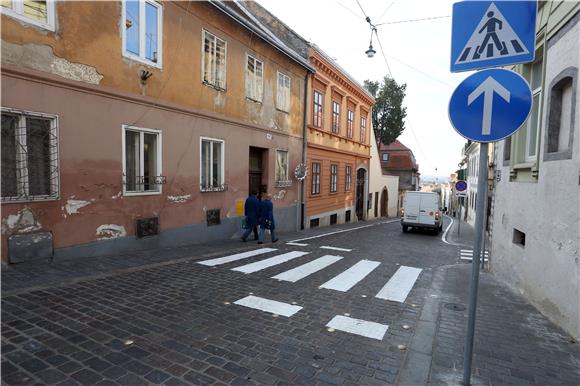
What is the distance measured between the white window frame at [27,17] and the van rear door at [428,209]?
17.1 metres

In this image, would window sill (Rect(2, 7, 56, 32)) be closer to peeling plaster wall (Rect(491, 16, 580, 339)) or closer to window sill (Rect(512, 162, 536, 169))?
peeling plaster wall (Rect(491, 16, 580, 339))

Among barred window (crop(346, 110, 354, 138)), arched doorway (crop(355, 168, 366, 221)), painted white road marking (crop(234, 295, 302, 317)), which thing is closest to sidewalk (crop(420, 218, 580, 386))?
painted white road marking (crop(234, 295, 302, 317))

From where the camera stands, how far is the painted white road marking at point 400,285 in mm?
5824

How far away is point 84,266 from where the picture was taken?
248 inches

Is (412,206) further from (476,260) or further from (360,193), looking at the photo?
(476,260)

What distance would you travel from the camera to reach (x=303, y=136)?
54.1 ft

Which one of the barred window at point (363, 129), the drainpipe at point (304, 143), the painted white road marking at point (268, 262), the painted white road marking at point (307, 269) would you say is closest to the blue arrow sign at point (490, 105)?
the painted white road marking at point (307, 269)

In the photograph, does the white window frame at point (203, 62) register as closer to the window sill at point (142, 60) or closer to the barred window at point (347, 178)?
the window sill at point (142, 60)

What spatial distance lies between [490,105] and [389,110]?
40.2 metres

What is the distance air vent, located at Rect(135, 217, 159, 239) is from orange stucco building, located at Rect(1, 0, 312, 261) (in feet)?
0.09

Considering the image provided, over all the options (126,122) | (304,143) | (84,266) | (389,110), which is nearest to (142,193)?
(126,122)

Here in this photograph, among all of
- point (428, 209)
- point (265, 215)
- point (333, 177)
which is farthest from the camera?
point (333, 177)

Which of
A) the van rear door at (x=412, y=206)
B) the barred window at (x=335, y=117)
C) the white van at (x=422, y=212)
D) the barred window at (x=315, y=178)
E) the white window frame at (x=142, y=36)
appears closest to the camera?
the white window frame at (x=142, y=36)

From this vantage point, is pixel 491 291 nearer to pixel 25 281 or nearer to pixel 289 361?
pixel 289 361
